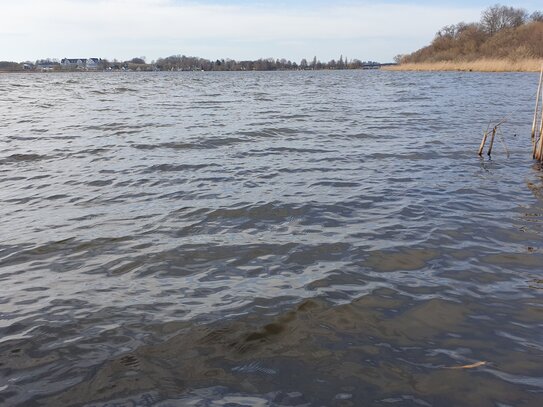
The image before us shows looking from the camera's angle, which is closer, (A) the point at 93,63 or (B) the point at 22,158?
(B) the point at 22,158

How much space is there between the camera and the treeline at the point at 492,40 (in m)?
64.2

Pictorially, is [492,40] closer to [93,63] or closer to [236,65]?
[236,65]

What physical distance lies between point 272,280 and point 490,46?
3417 inches

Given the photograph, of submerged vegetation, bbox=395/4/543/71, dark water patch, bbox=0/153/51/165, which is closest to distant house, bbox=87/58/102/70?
submerged vegetation, bbox=395/4/543/71

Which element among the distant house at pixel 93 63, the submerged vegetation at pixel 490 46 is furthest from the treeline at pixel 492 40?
the distant house at pixel 93 63

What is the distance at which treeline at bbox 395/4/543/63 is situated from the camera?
6419cm

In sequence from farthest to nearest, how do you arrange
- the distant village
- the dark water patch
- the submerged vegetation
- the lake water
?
the distant village
the submerged vegetation
the dark water patch
the lake water

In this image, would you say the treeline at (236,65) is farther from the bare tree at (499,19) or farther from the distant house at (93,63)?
the bare tree at (499,19)

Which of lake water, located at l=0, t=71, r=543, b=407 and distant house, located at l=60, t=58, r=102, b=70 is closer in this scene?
lake water, located at l=0, t=71, r=543, b=407

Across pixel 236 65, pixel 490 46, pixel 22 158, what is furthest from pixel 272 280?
pixel 236 65

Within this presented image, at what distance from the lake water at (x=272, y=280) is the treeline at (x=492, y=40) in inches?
2282

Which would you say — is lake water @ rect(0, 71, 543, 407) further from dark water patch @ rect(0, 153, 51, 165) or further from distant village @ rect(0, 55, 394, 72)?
distant village @ rect(0, 55, 394, 72)

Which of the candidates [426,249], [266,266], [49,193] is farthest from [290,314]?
[49,193]

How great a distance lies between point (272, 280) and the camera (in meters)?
4.99
